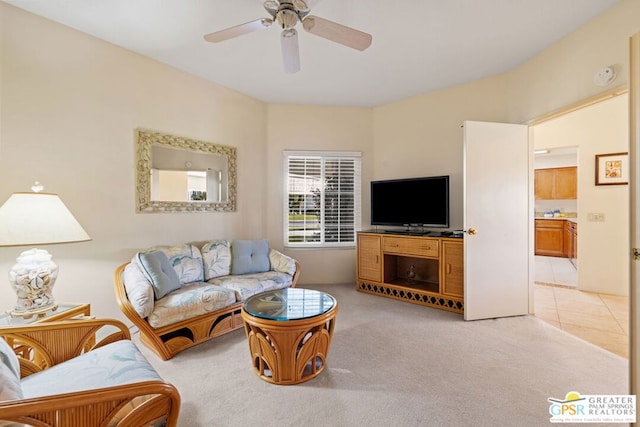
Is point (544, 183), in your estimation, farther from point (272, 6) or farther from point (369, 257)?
point (272, 6)

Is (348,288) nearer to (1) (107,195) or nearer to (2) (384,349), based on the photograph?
(2) (384,349)

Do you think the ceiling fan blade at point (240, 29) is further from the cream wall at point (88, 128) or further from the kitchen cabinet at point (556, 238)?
the kitchen cabinet at point (556, 238)

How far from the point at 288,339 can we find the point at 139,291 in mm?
1275

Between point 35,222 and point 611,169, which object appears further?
point 611,169

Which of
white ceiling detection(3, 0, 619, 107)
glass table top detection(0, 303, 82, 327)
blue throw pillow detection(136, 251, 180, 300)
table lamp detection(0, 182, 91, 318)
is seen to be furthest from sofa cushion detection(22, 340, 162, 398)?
white ceiling detection(3, 0, 619, 107)

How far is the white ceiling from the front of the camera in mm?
2236

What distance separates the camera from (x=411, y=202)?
3820 millimetres

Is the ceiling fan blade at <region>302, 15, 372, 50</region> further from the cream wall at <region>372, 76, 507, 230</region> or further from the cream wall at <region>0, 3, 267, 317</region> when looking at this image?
the cream wall at <region>372, 76, 507, 230</region>

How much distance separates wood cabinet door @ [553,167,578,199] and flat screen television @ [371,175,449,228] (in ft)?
17.2

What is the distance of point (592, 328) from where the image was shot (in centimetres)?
286

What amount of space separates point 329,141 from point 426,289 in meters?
Result: 2.52

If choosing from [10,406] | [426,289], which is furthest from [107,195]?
[426,289]

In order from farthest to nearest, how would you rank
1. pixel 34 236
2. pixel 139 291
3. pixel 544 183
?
pixel 544 183
pixel 139 291
pixel 34 236

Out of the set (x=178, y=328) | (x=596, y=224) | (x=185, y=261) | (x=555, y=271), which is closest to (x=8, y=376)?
(x=178, y=328)
